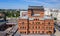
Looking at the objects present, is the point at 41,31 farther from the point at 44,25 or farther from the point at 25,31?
the point at 25,31

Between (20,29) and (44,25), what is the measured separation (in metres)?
4.23

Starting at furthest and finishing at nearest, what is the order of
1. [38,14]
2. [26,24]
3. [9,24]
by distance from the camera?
[9,24], [38,14], [26,24]

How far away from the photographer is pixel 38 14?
28078mm

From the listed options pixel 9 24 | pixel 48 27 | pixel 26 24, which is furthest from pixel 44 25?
pixel 9 24

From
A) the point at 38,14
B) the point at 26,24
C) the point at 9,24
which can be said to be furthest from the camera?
the point at 9,24

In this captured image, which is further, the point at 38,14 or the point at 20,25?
the point at 38,14

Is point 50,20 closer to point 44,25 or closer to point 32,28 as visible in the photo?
point 44,25

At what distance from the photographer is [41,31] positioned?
2481 centimetres

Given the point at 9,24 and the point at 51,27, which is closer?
the point at 51,27

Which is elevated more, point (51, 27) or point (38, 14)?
point (38, 14)

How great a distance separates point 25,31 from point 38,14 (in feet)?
17.6

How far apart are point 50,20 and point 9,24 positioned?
16236 millimetres

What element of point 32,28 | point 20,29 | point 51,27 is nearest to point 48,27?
point 51,27

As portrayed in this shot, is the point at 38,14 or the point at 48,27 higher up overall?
the point at 38,14
